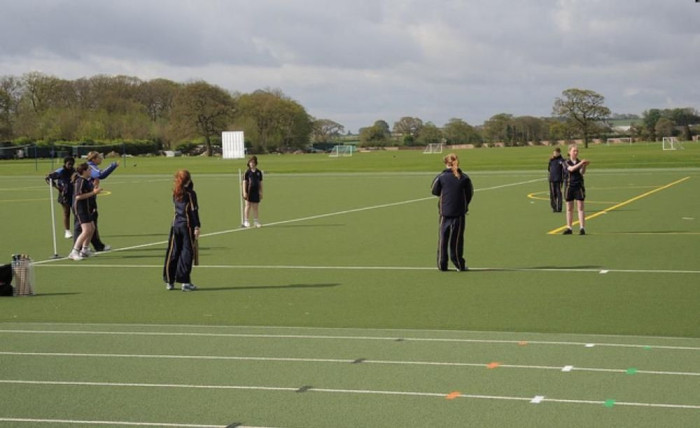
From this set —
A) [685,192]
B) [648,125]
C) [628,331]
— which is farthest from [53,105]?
[628,331]

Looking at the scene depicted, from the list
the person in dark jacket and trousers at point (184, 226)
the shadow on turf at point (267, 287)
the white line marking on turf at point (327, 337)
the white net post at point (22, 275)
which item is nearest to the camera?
the white line marking on turf at point (327, 337)

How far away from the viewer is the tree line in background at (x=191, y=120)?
438 feet

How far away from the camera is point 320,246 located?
21812mm

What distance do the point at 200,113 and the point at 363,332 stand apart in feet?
410

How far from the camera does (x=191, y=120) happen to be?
134 meters

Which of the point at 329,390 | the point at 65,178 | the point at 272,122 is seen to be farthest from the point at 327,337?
the point at 272,122

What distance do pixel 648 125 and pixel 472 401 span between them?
175m

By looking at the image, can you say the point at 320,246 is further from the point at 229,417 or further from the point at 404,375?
the point at 229,417

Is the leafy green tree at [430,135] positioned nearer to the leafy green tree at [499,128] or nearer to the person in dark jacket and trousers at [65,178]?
the leafy green tree at [499,128]

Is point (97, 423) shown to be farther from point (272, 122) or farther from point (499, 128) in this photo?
point (499, 128)

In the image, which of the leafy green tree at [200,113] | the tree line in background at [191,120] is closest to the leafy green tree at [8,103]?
the tree line in background at [191,120]

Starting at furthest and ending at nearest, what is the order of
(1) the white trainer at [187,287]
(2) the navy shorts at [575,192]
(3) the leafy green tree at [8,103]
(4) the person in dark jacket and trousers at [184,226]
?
(3) the leafy green tree at [8,103] < (2) the navy shorts at [575,192] < (1) the white trainer at [187,287] < (4) the person in dark jacket and trousers at [184,226]

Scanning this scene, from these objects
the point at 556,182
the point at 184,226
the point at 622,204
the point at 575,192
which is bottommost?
the point at 622,204

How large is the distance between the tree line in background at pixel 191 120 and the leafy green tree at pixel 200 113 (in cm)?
13
